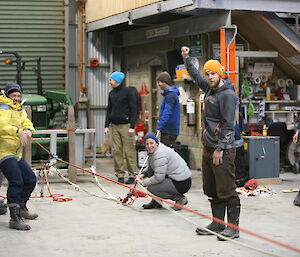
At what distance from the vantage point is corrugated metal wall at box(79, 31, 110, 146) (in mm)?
17125

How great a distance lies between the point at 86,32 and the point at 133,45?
1232 millimetres

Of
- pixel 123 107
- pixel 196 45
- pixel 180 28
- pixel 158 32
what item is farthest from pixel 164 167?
pixel 158 32

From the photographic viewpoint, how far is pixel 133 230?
7.98 metres

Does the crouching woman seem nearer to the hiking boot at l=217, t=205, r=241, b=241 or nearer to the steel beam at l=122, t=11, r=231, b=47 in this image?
the hiking boot at l=217, t=205, r=241, b=241

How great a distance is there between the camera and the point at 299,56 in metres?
13.2

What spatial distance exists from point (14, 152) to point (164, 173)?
6.51 feet

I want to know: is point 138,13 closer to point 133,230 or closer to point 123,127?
point 123,127

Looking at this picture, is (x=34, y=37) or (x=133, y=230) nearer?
(x=133, y=230)

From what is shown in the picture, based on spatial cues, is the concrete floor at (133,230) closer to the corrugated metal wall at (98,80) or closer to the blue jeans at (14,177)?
the blue jeans at (14,177)

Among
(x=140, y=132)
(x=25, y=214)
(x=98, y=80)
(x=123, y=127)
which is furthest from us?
(x=98, y=80)

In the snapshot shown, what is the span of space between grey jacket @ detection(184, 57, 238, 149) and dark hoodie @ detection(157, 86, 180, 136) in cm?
334

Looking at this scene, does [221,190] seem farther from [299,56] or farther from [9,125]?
[299,56]

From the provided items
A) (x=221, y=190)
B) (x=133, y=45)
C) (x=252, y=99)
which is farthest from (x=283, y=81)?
(x=221, y=190)

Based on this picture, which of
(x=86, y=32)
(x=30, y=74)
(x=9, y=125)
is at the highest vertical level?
(x=86, y=32)
